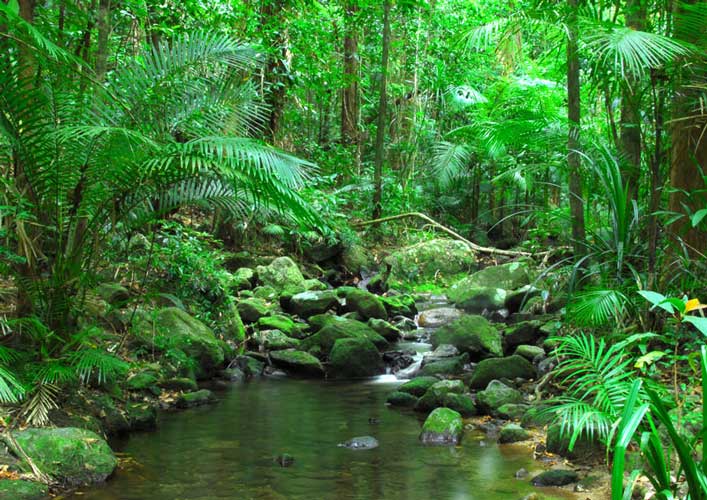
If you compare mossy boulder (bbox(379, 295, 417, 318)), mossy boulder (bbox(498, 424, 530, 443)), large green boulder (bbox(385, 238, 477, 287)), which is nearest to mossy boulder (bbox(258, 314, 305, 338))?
mossy boulder (bbox(379, 295, 417, 318))

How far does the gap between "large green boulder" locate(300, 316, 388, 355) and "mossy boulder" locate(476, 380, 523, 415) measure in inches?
98.1

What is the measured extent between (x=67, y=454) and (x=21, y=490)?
1.58 ft

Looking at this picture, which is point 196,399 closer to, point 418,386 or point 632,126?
point 418,386

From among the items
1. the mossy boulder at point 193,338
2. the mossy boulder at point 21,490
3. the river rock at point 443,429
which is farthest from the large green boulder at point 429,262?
the mossy boulder at point 21,490

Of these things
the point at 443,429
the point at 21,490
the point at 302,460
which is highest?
the point at 21,490

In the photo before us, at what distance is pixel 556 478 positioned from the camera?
188 inches

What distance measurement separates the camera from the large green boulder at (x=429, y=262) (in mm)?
13961

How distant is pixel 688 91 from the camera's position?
17.7 ft

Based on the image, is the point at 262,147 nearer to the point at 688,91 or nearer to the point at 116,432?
the point at 116,432

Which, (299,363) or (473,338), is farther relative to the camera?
(473,338)

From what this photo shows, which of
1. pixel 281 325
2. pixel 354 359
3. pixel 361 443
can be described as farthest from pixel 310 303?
pixel 361 443

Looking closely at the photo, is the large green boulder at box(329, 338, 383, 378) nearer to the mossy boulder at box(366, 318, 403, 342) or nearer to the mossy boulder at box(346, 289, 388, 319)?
the mossy boulder at box(366, 318, 403, 342)

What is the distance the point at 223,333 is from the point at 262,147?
15.1 feet

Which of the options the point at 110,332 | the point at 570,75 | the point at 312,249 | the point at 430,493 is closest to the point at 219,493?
the point at 430,493
